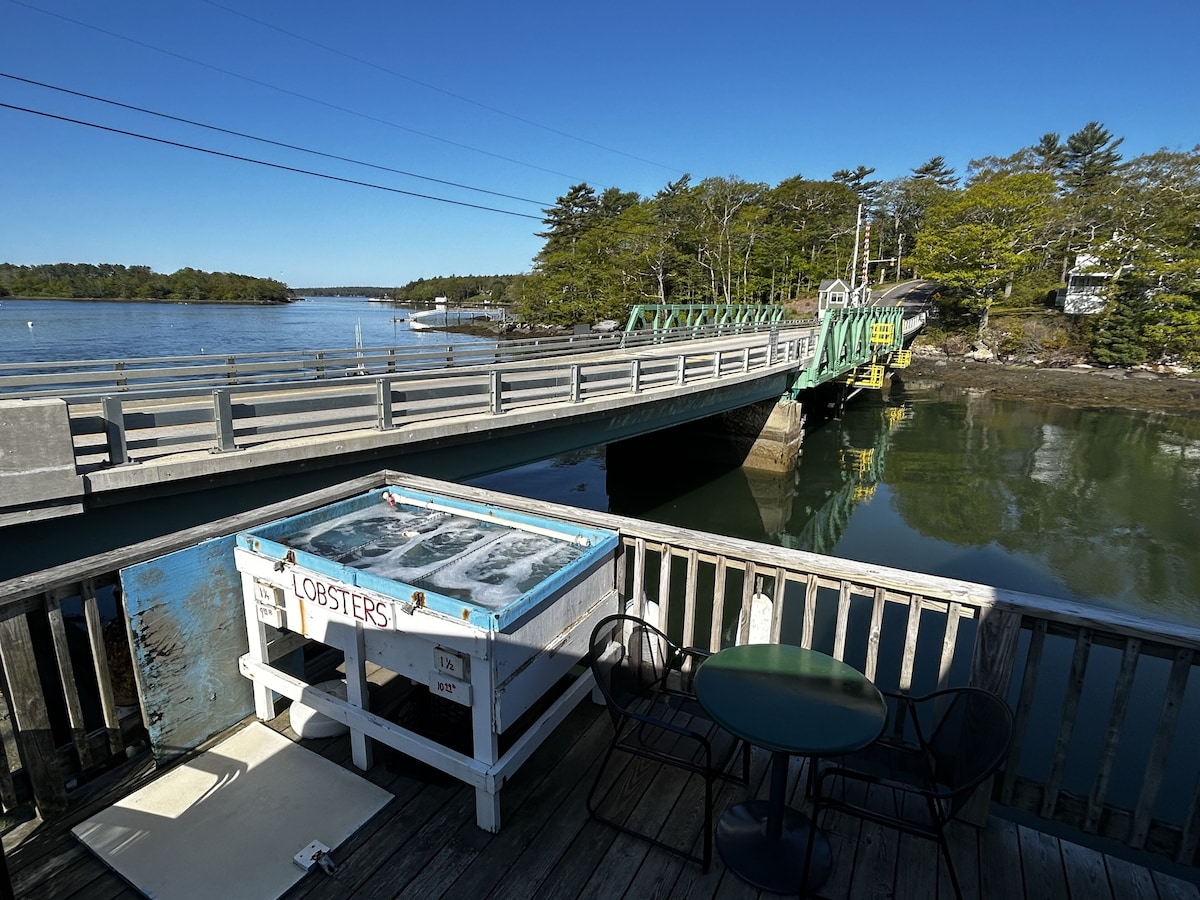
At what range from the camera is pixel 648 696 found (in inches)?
135

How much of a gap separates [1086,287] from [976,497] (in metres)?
40.7

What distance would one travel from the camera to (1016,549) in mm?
15094

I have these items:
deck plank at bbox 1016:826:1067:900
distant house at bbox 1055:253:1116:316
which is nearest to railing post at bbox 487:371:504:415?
deck plank at bbox 1016:826:1067:900

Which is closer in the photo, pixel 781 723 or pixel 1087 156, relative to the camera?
pixel 781 723

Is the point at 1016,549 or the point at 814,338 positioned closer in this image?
the point at 1016,549

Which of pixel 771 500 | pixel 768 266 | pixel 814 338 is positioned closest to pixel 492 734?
pixel 771 500

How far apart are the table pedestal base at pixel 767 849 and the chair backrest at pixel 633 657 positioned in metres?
0.70

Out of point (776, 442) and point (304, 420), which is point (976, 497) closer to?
point (776, 442)

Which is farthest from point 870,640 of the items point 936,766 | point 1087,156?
point 1087,156

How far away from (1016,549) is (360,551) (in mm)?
16502

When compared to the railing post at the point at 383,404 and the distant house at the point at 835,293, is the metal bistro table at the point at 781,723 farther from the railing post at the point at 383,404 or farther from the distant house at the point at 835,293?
the distant house at the point at 835,293

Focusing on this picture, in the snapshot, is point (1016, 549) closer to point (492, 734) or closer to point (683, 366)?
point (683, 366)

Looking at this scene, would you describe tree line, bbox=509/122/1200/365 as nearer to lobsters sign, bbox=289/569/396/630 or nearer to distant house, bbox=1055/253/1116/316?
distant house, bbox=1055/253/1116/316

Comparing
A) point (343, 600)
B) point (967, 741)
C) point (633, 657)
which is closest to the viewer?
point (967, 741)
